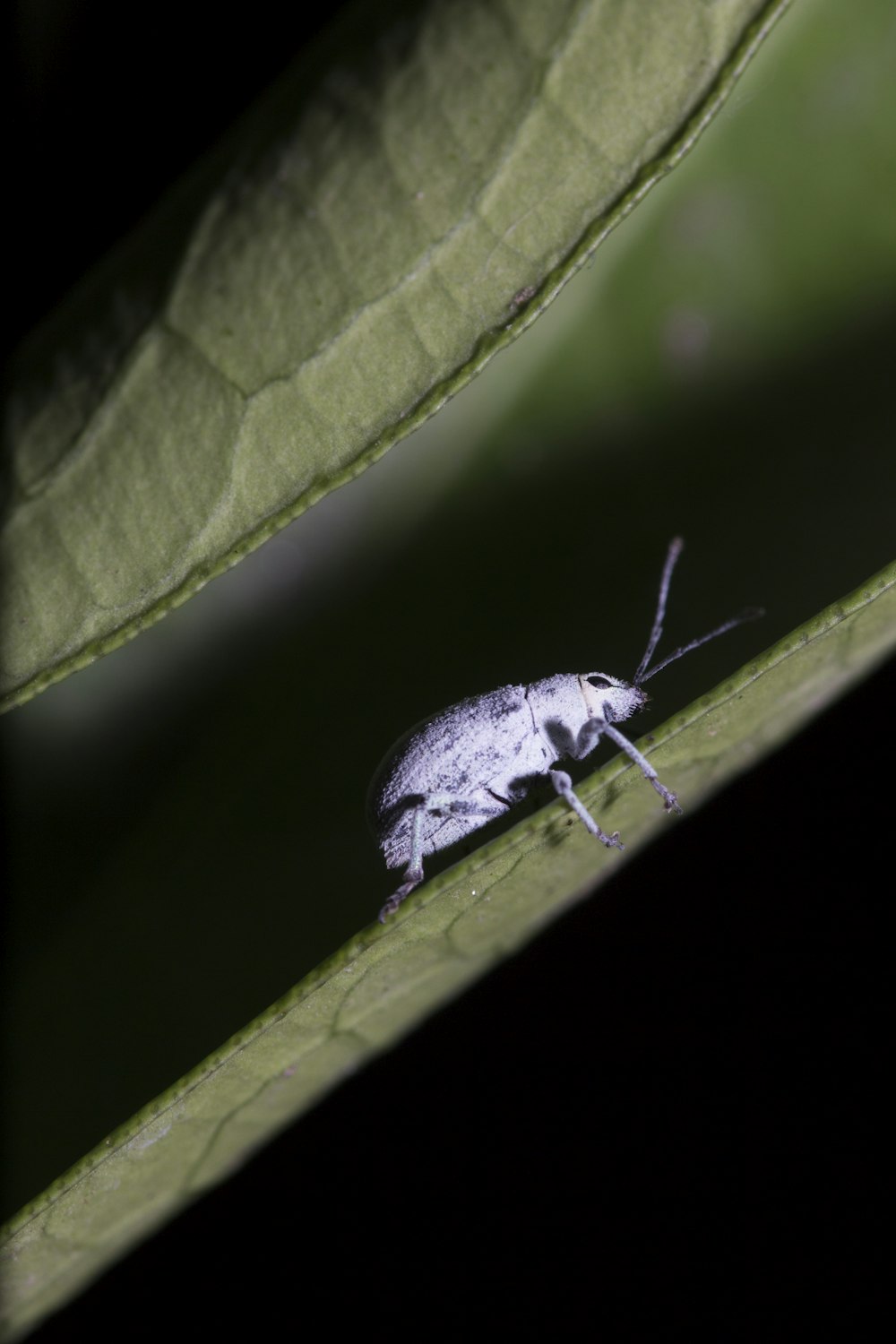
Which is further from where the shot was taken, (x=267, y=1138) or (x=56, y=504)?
(x=267, y=1138)

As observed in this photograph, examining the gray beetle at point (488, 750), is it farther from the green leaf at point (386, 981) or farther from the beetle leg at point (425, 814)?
the green leaf at point (386, 981)

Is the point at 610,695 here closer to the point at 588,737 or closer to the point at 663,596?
the point at 588,737

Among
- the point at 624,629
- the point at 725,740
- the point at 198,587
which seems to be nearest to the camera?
the point at 198,587

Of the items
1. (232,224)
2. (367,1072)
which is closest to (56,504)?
(232,224)

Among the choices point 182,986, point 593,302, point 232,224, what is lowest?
point 182,986

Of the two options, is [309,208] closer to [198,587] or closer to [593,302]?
[198,587]

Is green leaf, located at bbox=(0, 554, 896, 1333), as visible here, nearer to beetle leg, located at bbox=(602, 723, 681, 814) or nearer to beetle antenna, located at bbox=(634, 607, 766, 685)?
beetle leg, located at bbox=(602, 723, 681, 814)
